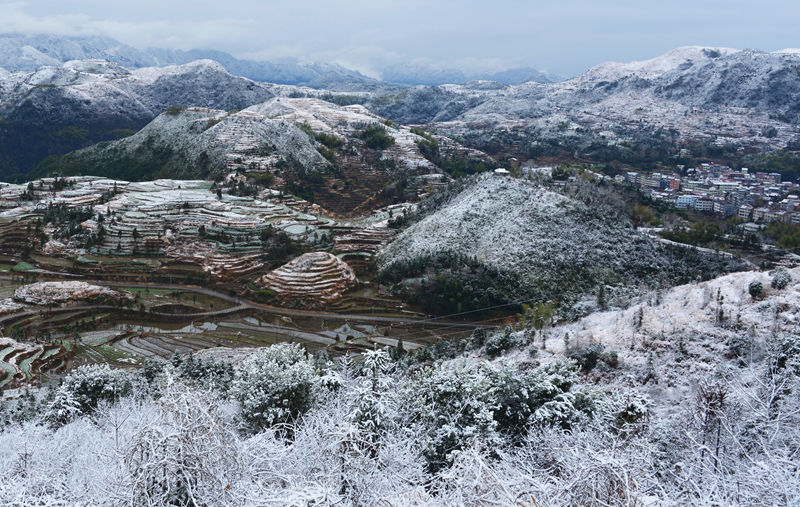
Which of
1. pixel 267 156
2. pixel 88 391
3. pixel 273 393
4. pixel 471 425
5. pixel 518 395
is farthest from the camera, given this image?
pixel 267 156

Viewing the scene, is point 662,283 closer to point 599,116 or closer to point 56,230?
point 56,230

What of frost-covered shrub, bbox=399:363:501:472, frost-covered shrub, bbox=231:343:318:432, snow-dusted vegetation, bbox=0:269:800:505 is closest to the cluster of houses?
snow-dusted vegetation, bbox=0:269:800:505

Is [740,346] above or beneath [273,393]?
above

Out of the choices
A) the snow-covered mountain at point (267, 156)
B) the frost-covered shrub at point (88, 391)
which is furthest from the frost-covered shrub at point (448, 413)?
the snow-covered mountain at point (267, 156)

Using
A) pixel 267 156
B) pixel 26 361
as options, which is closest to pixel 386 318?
pixel 26 361

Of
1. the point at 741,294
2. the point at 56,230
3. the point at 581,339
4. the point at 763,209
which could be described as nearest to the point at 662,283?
the point at 741,294

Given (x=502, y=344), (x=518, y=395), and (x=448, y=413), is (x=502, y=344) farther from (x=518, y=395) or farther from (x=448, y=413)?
(x=448, y=413)

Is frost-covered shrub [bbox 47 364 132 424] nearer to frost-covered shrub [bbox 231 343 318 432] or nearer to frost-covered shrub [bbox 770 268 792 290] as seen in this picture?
frost-covered shrub [bbox 231 343 318 432]
